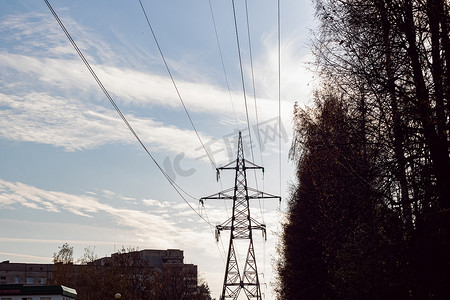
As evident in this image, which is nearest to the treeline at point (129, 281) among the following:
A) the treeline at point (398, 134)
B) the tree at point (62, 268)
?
the tree at point (62, 268)

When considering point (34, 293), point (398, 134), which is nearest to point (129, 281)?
point (34, 293)

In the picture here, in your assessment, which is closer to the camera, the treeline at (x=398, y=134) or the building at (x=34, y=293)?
the treeline at (x=398, y=134)

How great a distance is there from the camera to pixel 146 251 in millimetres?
181750

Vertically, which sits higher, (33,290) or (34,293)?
(33,290)

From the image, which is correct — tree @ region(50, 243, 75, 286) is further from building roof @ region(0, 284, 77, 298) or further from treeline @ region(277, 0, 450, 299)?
treeline @ region(277, 0, 450, 299)

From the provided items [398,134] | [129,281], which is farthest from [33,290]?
[398,134]

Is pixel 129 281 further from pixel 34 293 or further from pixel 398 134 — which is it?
pixel 398 134

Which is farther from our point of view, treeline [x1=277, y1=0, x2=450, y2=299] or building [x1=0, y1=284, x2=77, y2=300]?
building [x1=0, y1=284, x2=77, y2=300]

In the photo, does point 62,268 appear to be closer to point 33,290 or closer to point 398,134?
point 33,290

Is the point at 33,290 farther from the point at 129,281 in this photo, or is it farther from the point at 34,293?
the point at 129,281

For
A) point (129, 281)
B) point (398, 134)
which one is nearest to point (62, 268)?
point (129, 281)

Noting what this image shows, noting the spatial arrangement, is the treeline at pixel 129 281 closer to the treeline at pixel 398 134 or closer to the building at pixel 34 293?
the building at pixel 34 293

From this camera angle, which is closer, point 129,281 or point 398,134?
point 398,134

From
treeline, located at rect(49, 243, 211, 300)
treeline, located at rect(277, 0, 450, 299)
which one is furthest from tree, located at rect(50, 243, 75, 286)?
treeline, located at rect(277, 0, 450, 299)
